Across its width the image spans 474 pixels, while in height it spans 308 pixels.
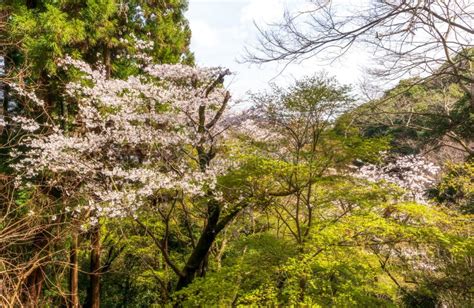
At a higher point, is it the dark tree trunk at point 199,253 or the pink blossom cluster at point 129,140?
the pink blossom cluster at point 129,140

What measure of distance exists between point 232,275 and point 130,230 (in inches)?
215

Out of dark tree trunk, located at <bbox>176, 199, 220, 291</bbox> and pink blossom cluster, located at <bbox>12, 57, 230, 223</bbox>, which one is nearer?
pink blossom cluster, located at <bbox>12, 57, 230, 223</bbox>

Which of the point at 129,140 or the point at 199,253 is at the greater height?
the point at 129,140

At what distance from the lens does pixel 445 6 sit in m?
4.18

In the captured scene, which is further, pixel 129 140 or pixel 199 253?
pixel 129 140

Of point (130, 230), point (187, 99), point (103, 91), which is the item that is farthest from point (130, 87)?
point (130, 230)

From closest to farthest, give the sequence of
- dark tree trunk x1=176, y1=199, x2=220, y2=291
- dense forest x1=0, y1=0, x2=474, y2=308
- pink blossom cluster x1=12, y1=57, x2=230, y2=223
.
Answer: dense forest x1=0, y1=0, x2=474, y2=308 → pink blossom cluster x1=12, y1=57, x2=230, y2=223 → dark tree trunk x1=176, y1=199, x2=220, y2=291

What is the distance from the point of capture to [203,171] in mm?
7332

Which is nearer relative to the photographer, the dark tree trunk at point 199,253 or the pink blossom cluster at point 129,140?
the pink blossom cluster at point 129,140

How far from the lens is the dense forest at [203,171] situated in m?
4.92

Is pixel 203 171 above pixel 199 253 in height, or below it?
above

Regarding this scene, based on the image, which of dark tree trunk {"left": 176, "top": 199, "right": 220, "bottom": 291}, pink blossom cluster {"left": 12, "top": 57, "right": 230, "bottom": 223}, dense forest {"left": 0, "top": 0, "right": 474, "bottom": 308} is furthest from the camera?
dark tree trunk {"left": 176, "top": 199, "right": 220, "bottom": 291}

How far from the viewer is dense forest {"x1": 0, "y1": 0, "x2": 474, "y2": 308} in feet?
16.1

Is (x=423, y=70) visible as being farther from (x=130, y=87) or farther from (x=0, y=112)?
(x=0, y=112)
